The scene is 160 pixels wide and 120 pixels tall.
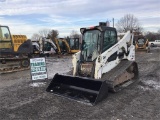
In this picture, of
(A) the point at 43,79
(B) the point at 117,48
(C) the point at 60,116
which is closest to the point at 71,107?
(C) the point at 60,116

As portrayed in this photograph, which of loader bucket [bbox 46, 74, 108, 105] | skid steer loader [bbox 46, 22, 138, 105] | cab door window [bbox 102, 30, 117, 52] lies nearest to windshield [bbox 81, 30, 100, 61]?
skid steer loader [bbox 46, 22, 138, 105]

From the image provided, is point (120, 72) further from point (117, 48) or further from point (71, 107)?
point (71, 107)

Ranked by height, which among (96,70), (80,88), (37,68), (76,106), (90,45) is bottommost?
(76,106)

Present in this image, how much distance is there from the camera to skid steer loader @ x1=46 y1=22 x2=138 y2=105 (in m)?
7.32

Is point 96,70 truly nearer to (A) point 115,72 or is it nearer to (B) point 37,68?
(A) point 115,72

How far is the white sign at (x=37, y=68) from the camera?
1002 cm

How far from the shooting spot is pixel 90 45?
8.59 m

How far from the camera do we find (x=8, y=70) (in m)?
14.5

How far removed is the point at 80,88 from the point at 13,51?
8413 mm

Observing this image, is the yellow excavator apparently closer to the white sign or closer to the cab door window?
the white sign

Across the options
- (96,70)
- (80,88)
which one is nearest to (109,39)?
(96,70)

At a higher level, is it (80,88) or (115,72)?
(115,72)

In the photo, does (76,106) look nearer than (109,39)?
Yes

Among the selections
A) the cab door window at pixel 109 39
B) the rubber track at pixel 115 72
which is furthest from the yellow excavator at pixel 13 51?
the rubber track at pixel 115 72
